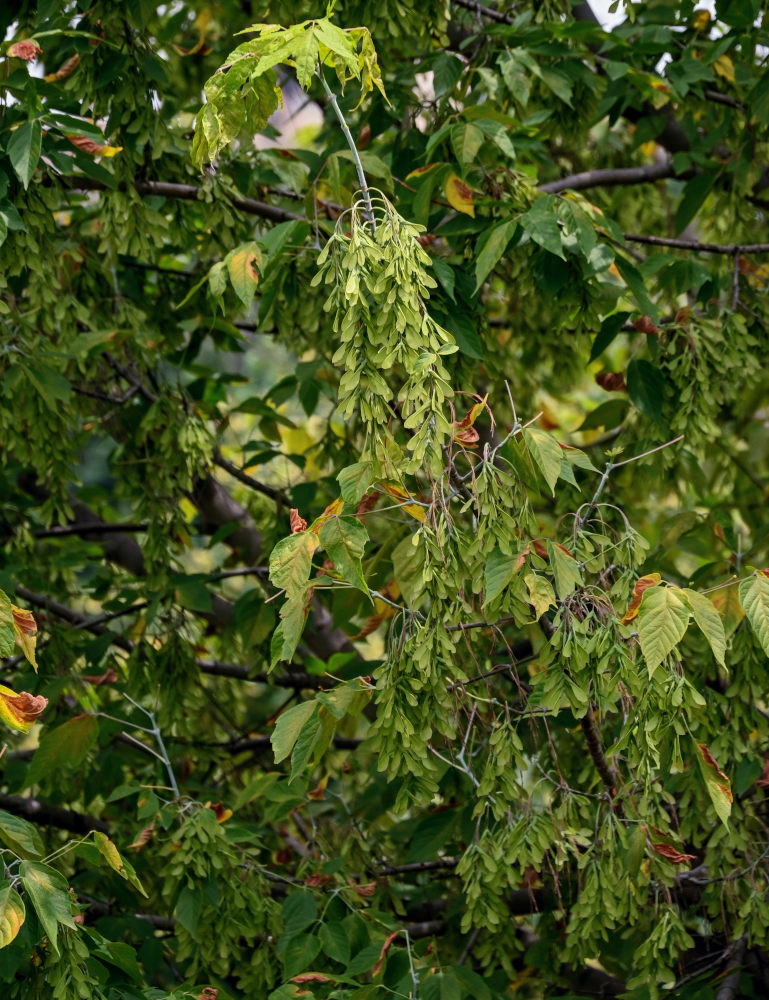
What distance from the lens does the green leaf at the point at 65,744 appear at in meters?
A: 2.02

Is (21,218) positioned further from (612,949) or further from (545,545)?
(612,949)

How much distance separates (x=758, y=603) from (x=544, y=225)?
71 cm

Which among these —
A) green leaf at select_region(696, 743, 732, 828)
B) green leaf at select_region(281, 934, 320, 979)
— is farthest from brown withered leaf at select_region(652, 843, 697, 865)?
green leaf at select_region(281, 934, 320, 979)

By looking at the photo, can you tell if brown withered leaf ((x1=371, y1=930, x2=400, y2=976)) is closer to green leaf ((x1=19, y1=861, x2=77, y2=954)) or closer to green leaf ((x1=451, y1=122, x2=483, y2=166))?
green leaf ((x1=19, y1=861, x2=77, y2=954))

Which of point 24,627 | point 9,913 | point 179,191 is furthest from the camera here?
Result: point 179,191

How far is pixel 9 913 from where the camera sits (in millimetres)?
1323

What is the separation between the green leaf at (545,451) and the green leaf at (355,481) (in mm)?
202

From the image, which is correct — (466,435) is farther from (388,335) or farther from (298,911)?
(298,911)

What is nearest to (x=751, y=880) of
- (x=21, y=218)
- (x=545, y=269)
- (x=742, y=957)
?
(x=742, y=957)

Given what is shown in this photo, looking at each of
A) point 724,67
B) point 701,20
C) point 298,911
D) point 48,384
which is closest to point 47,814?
point 298,911

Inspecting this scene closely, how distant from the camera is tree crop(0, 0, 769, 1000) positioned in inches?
56.3

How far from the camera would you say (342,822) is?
2.70 m

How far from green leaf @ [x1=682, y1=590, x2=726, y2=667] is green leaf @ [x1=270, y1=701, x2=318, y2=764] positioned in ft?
1.69

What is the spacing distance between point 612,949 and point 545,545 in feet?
3.28
